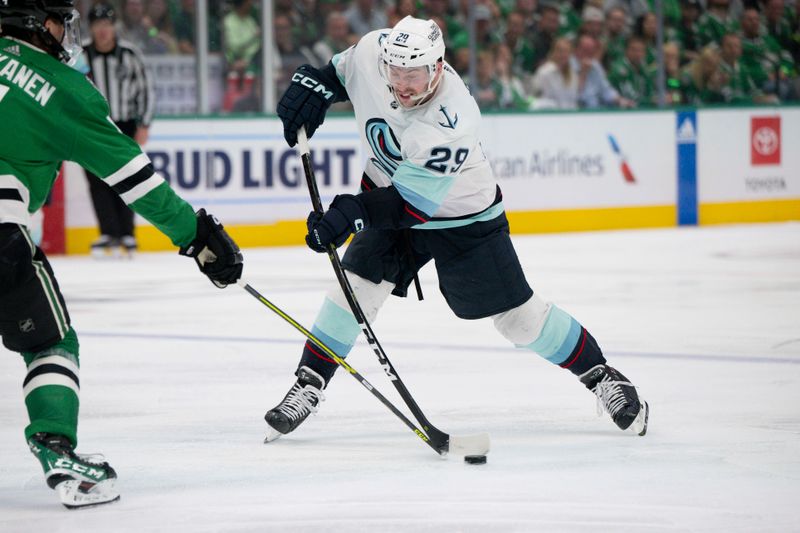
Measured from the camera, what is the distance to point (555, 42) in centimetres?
1133

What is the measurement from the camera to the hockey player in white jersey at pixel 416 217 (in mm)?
3480

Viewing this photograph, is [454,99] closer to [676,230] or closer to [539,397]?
[539,397]

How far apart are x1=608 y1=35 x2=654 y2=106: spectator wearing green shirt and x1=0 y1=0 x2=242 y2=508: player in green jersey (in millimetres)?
8780

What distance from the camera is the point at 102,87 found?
29.5 feet

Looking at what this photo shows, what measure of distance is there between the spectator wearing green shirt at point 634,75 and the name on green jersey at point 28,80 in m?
8.97

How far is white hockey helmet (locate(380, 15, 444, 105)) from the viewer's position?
11.3 ft

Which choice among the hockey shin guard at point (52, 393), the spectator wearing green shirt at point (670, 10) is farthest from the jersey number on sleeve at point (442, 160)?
the spectator wearing green shirt at point (670, 10)

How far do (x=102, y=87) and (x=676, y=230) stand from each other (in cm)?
463

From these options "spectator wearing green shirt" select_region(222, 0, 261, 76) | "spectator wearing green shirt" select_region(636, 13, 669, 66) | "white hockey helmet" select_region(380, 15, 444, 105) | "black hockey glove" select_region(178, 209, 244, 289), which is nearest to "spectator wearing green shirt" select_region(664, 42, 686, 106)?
"spectator wearing green shirt" select_region(636, 13, 669, 66)

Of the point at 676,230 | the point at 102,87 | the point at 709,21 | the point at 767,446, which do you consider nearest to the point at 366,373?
the point at 767,446

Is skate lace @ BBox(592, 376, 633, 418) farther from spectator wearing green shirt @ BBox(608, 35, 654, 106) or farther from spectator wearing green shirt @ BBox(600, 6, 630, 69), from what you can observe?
spectator wearing green shirt @ BBox(600, 6, 630, 69)

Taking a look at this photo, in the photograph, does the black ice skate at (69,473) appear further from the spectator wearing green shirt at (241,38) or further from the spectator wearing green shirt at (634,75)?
the spectator wearing green shirt at (634,75)

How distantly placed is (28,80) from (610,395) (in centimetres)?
175

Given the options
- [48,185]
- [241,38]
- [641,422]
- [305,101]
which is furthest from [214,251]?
[241,38]
